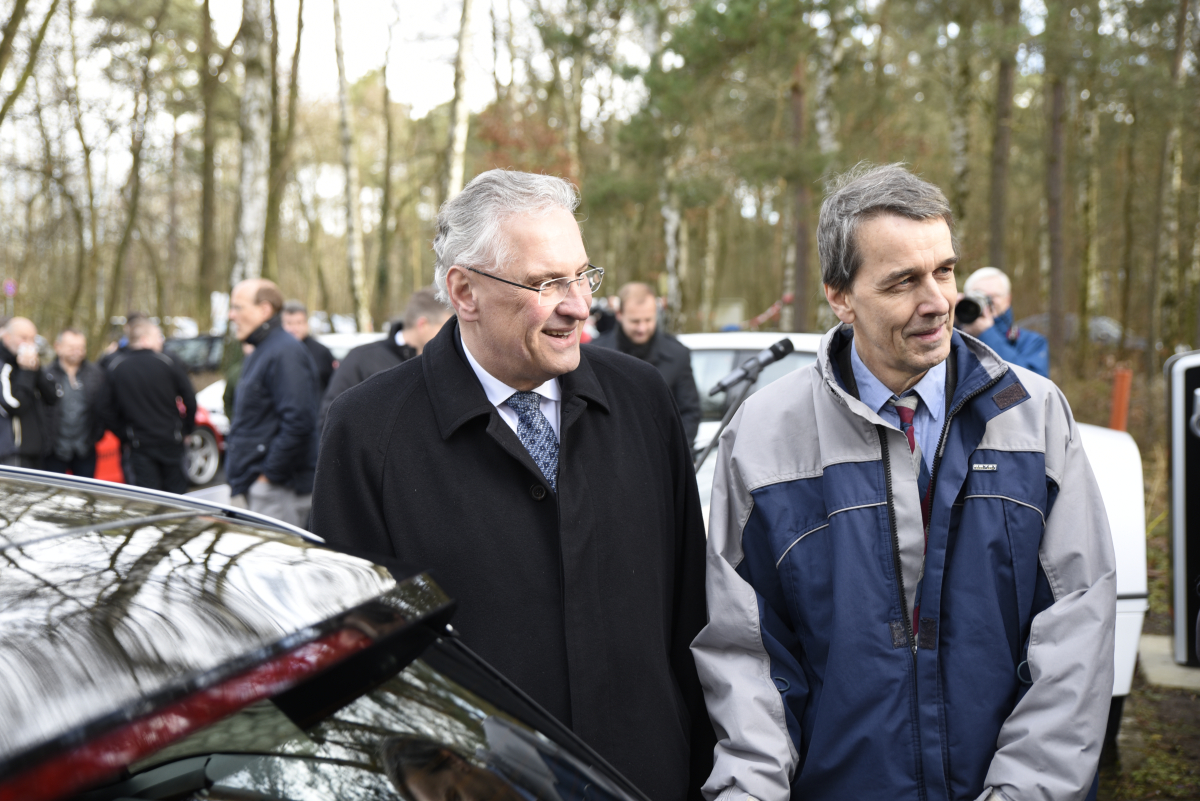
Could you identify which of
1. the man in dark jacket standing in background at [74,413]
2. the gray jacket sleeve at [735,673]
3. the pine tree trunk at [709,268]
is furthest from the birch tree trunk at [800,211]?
the gray jacket sleeve at [735,673]

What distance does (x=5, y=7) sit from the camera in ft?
44.7

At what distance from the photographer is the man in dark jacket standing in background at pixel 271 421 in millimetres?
5926

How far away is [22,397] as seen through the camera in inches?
313

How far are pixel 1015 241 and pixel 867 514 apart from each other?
1421 inches

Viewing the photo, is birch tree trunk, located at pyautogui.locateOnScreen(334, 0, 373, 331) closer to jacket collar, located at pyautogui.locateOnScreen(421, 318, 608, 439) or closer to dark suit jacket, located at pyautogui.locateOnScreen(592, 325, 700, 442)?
dark suit jacket, located at pyautogui.locateOnScreen(592, 325, 700, 442)

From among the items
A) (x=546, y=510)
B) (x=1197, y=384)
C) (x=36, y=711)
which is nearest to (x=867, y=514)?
(x=546, y=510)

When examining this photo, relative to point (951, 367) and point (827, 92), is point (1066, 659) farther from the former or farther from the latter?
point (827, 92)

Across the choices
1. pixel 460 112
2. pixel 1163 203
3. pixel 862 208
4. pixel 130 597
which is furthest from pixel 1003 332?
pixel 1163 203

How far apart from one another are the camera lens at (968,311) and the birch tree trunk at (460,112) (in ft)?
35.1

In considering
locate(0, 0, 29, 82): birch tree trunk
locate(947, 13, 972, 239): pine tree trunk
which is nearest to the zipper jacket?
locate(0, 0, 29, 82): birch tree trunk

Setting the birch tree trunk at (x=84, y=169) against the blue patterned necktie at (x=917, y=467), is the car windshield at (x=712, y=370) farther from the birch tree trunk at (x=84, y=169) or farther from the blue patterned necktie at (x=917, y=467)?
the birch tree trunk at (x=84, y=169)

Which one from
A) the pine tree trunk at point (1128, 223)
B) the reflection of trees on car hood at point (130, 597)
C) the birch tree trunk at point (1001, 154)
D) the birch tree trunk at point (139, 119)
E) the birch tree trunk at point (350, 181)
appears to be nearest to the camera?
the reflection of trees on car hood at point (130, 597)

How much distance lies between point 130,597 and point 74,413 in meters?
8.30

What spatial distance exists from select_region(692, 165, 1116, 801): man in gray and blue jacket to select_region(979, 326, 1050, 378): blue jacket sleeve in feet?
11.2
